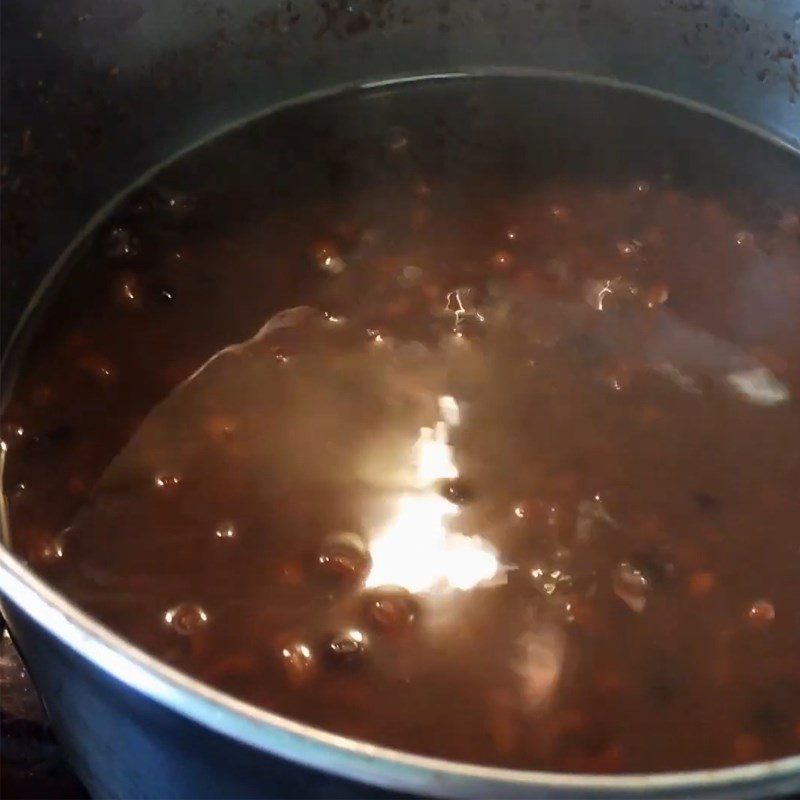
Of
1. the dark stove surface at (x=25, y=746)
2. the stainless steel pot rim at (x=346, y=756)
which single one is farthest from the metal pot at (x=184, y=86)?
the dark stove surface at (x=25, y=746)

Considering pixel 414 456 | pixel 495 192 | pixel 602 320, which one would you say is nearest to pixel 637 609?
pixel 414 456

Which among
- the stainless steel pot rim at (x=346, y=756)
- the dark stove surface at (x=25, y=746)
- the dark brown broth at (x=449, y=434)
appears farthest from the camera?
the dark stove surface at (x=25, y=746)

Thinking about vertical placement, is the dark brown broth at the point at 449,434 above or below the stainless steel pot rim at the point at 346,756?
above

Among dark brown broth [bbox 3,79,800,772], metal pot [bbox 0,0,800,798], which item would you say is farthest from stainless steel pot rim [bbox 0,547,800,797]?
dark brown broth [bbox 3,79,800,772]

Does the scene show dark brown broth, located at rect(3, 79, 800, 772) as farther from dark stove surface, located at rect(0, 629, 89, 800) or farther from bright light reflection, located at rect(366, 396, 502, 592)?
dark stove surface, located at rect(0, 629, 89, 800)

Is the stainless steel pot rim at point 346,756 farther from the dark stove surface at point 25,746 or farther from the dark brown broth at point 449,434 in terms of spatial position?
the dark stove surface at point 25,746

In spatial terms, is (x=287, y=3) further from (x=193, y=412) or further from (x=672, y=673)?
(x=672, y=673)

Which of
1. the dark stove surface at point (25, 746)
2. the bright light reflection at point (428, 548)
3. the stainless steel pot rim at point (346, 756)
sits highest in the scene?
the bright light reflection at point (428, 548)
